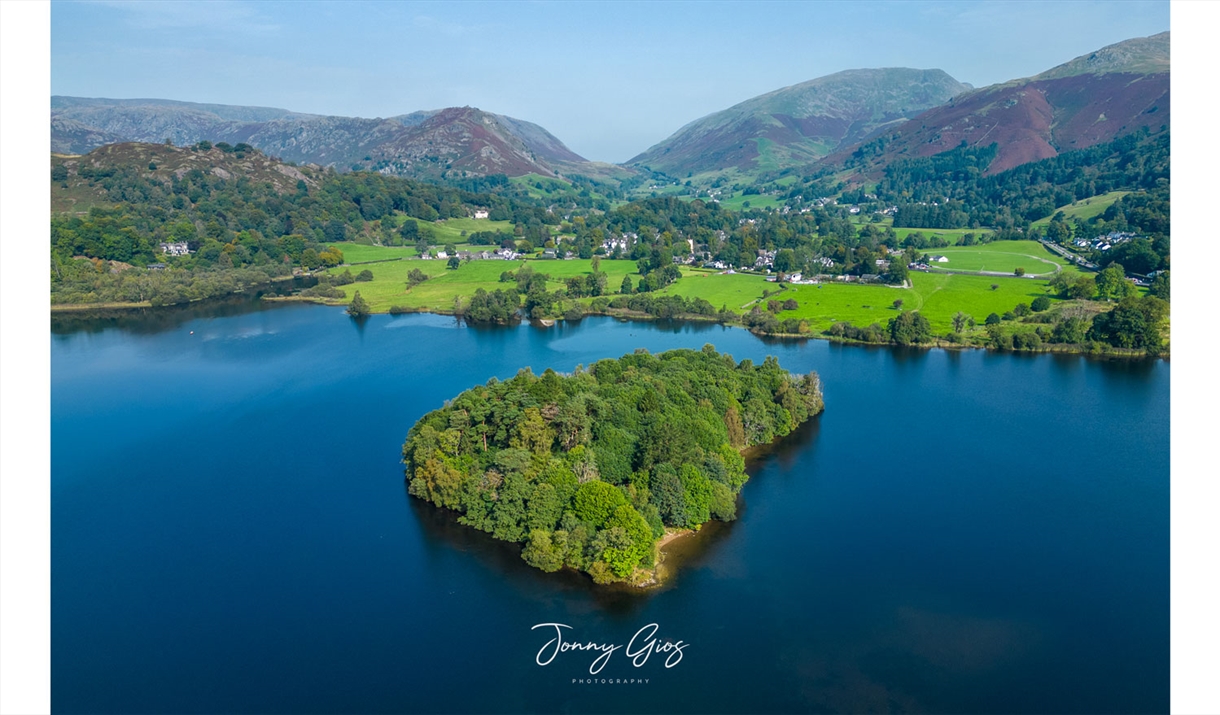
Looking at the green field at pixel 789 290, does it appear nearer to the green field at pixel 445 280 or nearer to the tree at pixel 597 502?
the green field at pixel 445 280

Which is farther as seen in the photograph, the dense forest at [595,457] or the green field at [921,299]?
the green field at [921,299]

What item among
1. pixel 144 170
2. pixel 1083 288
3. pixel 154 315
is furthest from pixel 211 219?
pixel 1083 288

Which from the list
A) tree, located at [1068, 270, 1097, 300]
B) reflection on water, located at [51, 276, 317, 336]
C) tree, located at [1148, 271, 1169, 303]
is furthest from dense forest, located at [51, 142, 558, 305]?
tree, located at [1148, 271, 1169, 303]

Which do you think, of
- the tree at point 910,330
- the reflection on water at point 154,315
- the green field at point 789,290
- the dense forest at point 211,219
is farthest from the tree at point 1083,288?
the reflection on water at point 154,315

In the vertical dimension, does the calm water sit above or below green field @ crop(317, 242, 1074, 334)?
below

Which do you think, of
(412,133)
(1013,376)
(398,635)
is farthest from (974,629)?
(412,133)

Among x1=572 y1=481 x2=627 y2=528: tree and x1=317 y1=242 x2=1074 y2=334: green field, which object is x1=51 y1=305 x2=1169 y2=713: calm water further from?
x1=317 y1=242 x2=1074 y2=334: green field
